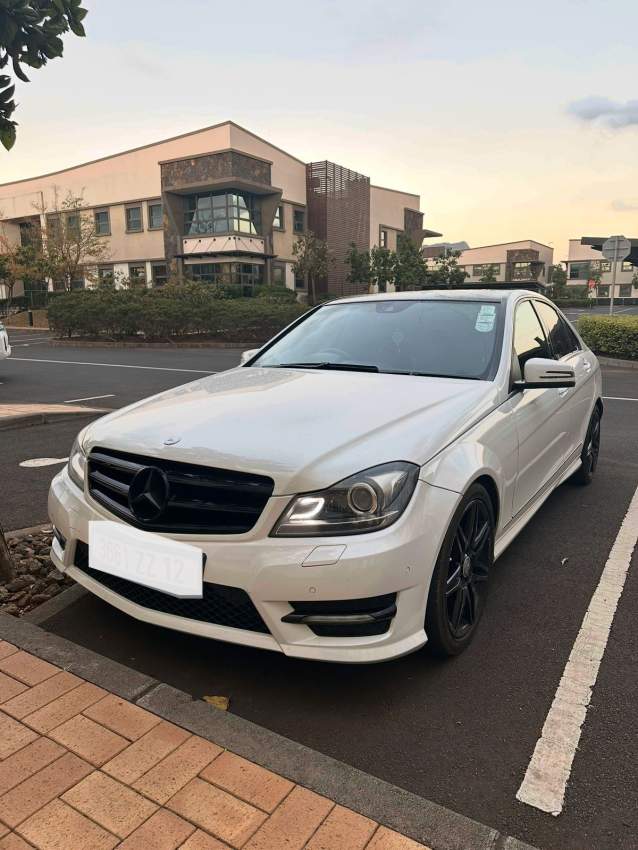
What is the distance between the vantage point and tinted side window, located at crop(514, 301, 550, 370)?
3.52 m

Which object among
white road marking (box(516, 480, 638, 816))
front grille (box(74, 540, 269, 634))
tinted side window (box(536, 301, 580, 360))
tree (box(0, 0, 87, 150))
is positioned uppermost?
tree (box(0, 0, 87, 150))

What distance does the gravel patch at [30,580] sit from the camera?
3039 millimetres

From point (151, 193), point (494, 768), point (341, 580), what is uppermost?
point (151, 193)

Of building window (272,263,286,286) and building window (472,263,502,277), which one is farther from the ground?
building window (472,263,502,277)

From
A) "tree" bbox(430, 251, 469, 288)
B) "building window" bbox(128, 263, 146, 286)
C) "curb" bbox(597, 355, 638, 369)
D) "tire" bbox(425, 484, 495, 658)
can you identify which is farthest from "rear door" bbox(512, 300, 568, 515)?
"tree" bbox(430, 251, 469, 288)

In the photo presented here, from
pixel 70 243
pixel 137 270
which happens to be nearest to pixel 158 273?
pixel 137 270

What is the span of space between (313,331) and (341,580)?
226 centimetres

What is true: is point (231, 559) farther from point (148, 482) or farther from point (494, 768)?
point (494, 768)

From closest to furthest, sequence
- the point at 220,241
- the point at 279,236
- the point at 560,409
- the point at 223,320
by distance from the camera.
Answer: the point at 560,409 < the point at 223,320 < the point at 220,241 < the point at 279,236

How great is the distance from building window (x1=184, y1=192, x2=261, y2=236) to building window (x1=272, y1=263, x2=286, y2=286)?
9.02ft

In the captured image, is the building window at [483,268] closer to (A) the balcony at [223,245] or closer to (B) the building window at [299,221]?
(B) the building window at [299,221]

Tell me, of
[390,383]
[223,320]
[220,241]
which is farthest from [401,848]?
[220,241]

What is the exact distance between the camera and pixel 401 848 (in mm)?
1642

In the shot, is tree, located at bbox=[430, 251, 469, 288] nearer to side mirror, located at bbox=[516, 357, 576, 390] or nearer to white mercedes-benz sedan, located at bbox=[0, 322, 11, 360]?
white mercedes-benz sedan, located at bbox=[0, 322, 11, 360]
